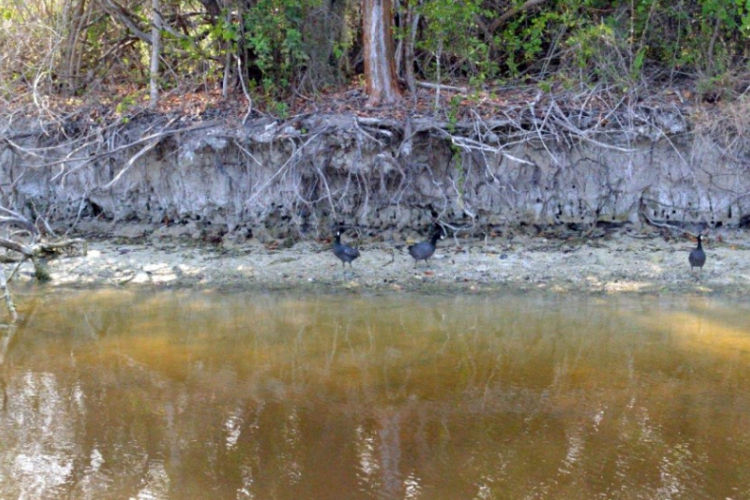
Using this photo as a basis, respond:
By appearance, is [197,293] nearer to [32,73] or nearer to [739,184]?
[32,73]

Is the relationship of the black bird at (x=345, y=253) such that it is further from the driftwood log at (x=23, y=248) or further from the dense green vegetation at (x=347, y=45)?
the driftwood log at (x=23, y=248)

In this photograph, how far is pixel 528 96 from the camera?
12422 mm

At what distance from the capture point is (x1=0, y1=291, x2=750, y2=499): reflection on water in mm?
5742

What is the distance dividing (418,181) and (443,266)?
168 centimetres

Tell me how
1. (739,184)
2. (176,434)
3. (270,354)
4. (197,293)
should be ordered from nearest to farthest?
(176,434) → (270,354) → (197,293) → (739,184)

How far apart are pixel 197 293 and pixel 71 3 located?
6.36 metres

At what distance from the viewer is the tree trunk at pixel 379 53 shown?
12188 millimetres

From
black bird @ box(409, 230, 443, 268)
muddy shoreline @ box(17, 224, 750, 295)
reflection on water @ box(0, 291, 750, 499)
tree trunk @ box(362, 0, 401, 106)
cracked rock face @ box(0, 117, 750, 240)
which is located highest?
tree trunk @ box(362, 0, 401, 106)

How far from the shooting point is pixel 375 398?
282 inches

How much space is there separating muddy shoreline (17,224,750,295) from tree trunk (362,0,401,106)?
7.60 ft

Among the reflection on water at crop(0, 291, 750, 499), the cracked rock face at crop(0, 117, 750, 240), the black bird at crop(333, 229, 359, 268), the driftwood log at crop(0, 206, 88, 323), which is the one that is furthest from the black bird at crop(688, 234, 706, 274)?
the driftwood log at crop(0, 206, 88, 323)

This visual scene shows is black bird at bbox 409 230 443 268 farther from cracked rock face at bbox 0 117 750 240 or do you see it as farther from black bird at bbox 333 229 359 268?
cracked rock face at bbox 0 117 750 240

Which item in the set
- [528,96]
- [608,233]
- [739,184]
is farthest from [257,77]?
[739,184]

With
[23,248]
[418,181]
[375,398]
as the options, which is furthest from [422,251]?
[23,248]
